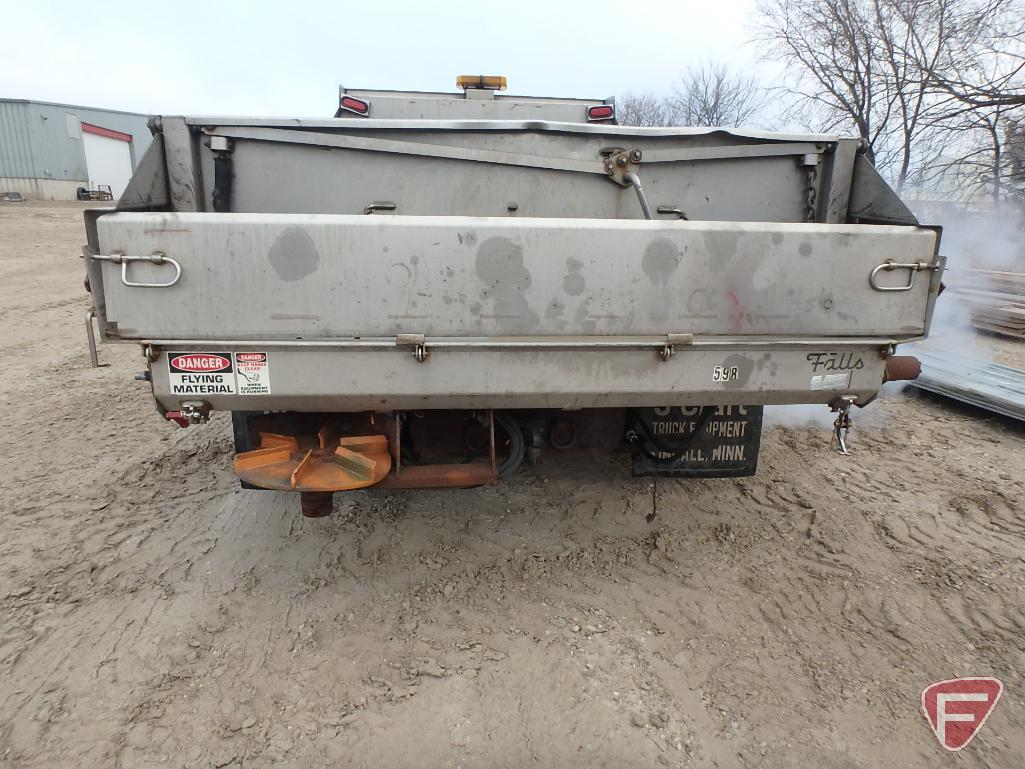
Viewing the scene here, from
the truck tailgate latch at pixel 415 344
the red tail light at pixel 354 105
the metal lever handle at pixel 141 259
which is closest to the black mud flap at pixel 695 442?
the truck tailgate latch at pixel 415 344

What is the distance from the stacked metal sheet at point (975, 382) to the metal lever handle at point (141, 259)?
19.1ft

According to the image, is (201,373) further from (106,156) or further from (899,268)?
(106,156)

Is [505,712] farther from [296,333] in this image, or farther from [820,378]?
[820,378]

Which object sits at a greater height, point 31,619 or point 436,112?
point 436,112

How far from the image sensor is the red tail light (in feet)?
13.6

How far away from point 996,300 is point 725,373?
949cm

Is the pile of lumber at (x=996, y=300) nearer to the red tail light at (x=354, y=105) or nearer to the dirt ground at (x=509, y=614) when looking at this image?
the dirt ground at (x=509, y=614)

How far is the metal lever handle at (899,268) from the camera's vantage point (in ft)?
7.50

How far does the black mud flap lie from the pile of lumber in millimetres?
7394

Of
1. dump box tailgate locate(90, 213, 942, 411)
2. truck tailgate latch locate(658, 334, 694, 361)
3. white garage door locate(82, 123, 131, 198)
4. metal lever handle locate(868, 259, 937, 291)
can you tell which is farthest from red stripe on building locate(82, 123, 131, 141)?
metal lever handle locate(868, 259, 937, 291)

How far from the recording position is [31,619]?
2674 millimetres

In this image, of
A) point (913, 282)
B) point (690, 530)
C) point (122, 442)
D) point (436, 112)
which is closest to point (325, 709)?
point (690, 530)

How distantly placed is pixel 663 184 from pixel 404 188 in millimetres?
1237

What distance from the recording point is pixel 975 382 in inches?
225
